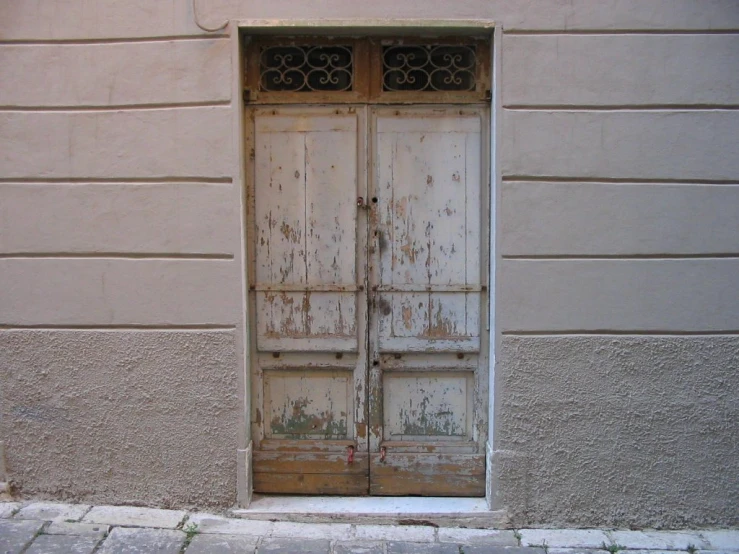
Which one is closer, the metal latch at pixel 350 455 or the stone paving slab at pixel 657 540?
the stone paving slab at pixel 657 540

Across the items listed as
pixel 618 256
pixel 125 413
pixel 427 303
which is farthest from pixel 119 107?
pixel 618 256

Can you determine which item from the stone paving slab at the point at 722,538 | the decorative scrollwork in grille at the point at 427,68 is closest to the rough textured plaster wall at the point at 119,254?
the decorative scrollwork in grille at the point at 427,68

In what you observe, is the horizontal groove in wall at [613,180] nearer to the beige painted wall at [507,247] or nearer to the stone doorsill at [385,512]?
the beige painted wall at [507,247]

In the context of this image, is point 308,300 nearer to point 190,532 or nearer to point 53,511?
point 190,532

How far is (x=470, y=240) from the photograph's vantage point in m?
4.38

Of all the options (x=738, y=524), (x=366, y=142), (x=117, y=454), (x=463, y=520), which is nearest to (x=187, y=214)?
(x=366, y=142)

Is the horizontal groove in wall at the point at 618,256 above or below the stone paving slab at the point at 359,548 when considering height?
above

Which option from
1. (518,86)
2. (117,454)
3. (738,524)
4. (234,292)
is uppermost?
(518,86)

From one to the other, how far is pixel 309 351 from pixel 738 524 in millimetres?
2650

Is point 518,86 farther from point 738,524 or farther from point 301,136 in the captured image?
point 738,524

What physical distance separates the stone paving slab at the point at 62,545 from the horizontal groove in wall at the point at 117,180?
6.45ft

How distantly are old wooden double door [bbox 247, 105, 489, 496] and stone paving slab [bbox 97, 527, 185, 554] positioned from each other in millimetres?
617

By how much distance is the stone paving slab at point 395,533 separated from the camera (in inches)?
162

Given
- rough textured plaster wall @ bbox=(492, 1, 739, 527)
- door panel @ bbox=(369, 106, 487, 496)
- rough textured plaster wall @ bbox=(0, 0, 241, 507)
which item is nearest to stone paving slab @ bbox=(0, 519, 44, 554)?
rough textured plaster wall @ bbox=(0, 0, 241, 507)
